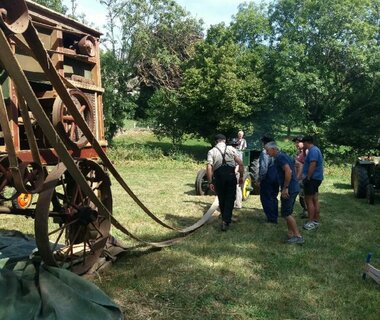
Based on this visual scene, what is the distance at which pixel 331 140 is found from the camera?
72.8ft

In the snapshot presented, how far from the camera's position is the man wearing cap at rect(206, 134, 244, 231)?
24.0 feet

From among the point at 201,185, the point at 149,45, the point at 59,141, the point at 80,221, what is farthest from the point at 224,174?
the point at 149,45

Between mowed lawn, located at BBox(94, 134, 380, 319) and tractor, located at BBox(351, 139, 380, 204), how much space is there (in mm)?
1093

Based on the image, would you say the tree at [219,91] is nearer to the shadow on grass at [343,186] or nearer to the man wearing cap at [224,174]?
the shadow on grass at [343,186]

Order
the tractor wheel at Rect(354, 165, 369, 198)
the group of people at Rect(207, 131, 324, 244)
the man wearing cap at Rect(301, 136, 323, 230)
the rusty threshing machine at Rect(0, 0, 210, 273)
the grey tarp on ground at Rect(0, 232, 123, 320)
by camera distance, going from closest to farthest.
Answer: the grey tarp on ground at Rect(0, 232, 123, 320) < the rusty threshing machine at Rect(0, 0, 210, 273) < the group of people at Rect(207, 131, 324, 244) < the man wearing cap at Rect(301, 136, 323, 230) < the tractor wheel at Rect(354, 165, 369, 198)

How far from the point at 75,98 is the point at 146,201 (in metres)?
5.81

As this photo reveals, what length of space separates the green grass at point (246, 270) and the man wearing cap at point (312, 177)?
25 centimetres

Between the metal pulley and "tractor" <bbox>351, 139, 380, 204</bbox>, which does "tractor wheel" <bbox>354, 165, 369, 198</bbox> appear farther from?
the metal pulley

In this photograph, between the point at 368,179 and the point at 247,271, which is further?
the point at 368,179

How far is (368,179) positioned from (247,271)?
6.27 meters

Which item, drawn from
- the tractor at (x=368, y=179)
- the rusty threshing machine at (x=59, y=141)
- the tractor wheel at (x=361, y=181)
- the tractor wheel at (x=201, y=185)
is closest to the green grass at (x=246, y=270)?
the rusty threshing machine at (x=59, y=141)

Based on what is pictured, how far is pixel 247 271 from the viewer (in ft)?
17.6

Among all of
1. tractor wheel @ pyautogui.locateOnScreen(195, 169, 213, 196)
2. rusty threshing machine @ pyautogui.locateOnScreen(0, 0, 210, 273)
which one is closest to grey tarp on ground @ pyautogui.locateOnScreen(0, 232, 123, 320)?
rusty threshing machine @ pyautogui.locateOnScreen(0, 0, 210, 273)

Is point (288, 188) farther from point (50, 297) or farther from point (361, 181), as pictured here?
point (361, 181)
